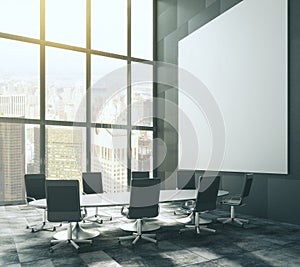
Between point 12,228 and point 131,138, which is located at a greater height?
point 131,138

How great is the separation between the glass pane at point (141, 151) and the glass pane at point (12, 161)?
2.89m

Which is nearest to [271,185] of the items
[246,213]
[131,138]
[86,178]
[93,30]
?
[246,213]

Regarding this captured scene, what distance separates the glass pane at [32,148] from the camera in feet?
26.5

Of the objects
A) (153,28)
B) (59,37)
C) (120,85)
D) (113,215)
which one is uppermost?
(153,28)

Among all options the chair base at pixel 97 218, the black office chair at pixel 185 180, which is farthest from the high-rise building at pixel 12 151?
the black office chair at pixel 185 180

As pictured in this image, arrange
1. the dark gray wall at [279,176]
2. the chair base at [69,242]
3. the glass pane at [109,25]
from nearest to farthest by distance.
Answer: the chair base at [69,242] < the dark gray wall at [279,176] < the glass pane at [109,25]

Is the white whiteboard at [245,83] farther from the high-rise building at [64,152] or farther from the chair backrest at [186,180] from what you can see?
the high-rise building at [64,152]

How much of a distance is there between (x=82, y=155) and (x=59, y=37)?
118 inches

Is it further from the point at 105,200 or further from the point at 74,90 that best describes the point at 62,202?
the point at 74,90

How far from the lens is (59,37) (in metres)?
8.45

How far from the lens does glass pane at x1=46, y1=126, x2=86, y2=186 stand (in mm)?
8305

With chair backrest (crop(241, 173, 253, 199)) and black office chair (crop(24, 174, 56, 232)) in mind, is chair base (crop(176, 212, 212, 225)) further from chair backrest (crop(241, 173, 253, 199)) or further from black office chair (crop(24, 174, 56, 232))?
black office chair (crop(24, 174, 56, 232))

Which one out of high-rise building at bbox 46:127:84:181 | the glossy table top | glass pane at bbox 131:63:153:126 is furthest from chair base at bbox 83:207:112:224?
glass pane at bbox 131:63:153:126

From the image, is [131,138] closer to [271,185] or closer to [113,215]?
[113,215]
